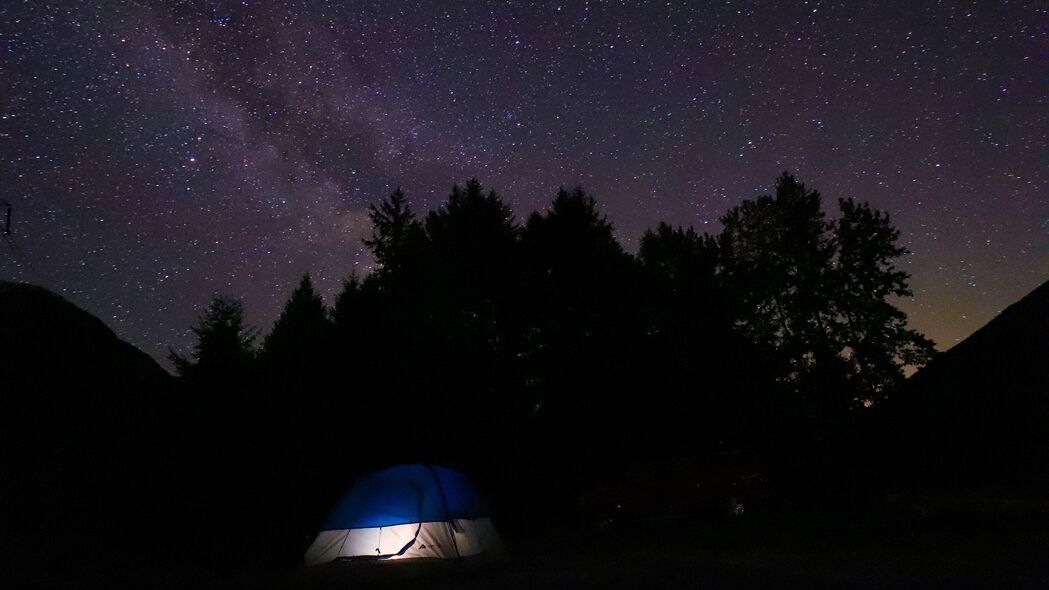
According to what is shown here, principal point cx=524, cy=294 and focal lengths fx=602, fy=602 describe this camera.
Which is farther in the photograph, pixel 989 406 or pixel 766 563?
pixel 989 406

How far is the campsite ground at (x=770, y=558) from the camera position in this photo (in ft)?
25.3

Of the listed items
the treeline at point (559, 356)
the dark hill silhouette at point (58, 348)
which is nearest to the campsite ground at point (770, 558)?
the treeline at point (559, 356)

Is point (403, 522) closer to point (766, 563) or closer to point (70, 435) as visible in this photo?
point (766, 563)

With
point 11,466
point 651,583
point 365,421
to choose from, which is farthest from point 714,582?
point 11,466

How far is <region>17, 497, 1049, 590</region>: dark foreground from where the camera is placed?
309 inches

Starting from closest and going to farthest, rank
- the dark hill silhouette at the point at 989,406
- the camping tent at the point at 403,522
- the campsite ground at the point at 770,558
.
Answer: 1. the campsite ground at the point at 770,558
2. the camping tent at the point at 403,522
3. the dark hill silhouette at the point at 989,406

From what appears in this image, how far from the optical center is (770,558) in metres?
9.85

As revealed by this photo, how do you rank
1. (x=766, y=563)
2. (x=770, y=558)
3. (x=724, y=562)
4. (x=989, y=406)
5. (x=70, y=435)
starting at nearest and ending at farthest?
(x=766, y=563) → (x=724, y=562) → (x=770, y=558) → (x=989, y=406) → (x=70, y=435)

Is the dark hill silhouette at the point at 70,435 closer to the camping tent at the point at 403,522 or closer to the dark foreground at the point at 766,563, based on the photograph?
the camping tent at the point at 403,522

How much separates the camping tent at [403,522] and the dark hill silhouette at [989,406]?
45.1 ft

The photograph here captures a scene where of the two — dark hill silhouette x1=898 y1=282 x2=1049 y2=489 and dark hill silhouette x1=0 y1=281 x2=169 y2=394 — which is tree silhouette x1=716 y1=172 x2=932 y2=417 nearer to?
dark hill silhouette x1=898 y1=282 x2=1049 y2=489

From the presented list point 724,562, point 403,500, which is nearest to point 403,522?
point 403,500

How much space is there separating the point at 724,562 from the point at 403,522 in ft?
18.4

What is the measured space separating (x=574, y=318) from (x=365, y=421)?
390 inches
